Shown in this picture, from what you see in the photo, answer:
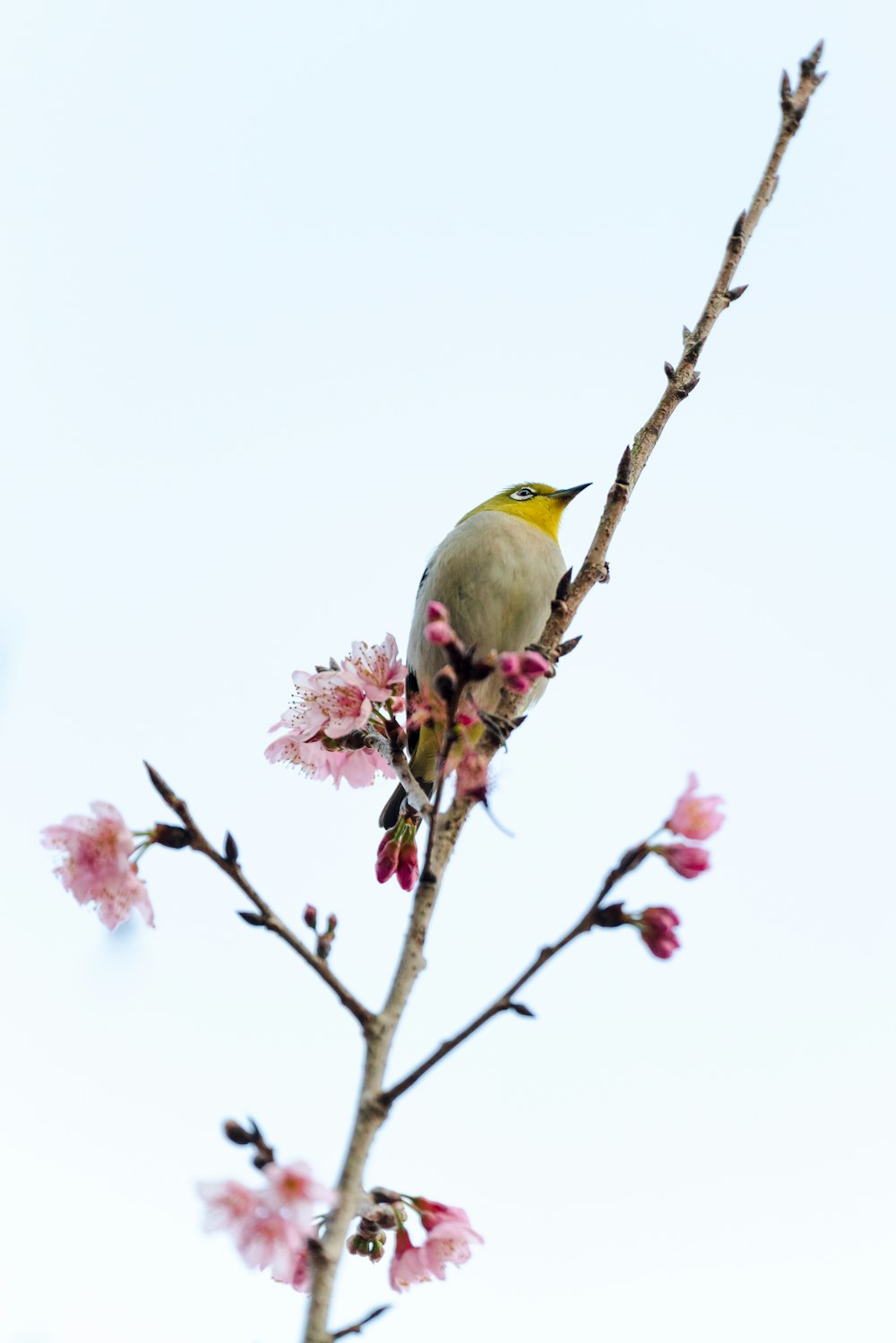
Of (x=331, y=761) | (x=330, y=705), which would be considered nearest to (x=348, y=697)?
(x=330, y=705)

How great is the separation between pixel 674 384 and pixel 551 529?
3.51 meters

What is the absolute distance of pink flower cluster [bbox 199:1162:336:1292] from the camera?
2.11 meters

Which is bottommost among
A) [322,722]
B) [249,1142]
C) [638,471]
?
[249,1142]

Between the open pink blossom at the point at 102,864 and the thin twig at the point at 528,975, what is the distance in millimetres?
975

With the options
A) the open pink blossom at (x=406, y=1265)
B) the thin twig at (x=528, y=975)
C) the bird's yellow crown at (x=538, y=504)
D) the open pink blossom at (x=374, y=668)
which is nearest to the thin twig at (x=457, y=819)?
the thin twig at (x=528, y=975)

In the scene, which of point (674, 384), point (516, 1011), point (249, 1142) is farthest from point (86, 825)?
point (674, 384)

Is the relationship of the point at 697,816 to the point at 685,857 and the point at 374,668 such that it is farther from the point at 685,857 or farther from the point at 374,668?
the point at 374,668

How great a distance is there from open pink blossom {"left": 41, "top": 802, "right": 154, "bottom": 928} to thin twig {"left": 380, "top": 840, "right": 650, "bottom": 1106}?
98 centimetres

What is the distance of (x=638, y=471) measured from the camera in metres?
3.62

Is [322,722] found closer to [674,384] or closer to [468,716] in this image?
[468,716]

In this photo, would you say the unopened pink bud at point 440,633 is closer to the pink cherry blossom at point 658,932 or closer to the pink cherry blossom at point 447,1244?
the pink cherry blossom at point 658,932

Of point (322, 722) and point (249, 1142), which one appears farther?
point (322, 722)

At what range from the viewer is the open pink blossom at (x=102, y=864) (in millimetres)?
2787

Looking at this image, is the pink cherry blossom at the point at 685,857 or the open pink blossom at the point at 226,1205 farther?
the pink cherry blossom at the point at 685,857
